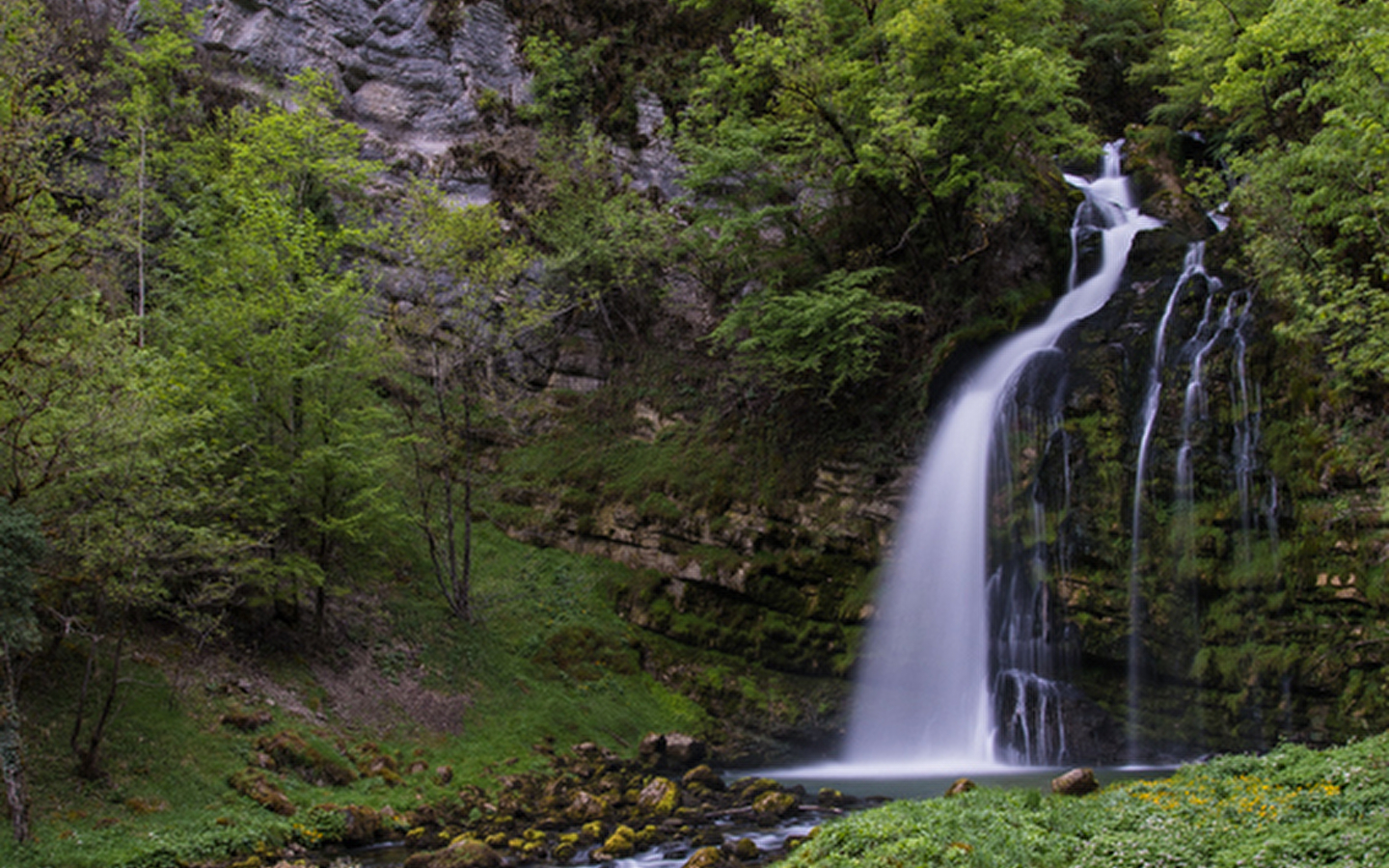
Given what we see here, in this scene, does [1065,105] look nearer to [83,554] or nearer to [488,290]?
[488,290]

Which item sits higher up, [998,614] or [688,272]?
[688,272]

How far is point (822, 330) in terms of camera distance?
19.6 metres

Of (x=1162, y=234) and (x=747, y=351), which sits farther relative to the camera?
(x=747, y=351)

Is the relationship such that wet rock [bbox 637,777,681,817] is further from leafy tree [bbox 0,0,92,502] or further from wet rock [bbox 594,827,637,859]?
leafy tree [bbox 0,0,92,502]

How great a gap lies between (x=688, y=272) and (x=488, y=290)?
7.93 metres

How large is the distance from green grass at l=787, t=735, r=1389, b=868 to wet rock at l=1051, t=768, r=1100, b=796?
1.68 meters

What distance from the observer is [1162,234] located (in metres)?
20.4

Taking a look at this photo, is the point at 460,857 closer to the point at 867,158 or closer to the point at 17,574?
the point at 17,574

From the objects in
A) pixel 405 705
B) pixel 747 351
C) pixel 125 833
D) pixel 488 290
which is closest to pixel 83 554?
pixel 125 833

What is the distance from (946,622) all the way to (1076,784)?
6244 mm

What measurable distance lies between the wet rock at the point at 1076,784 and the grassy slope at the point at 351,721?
326 inches

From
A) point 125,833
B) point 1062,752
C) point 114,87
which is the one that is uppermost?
point 114,87

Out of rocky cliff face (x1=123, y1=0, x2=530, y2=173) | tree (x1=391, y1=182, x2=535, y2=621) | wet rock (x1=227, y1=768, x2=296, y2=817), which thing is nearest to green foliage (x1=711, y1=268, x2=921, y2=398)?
tree (x1=391, y1=182, x2=535, y2=621)

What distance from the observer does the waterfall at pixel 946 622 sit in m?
16.6
